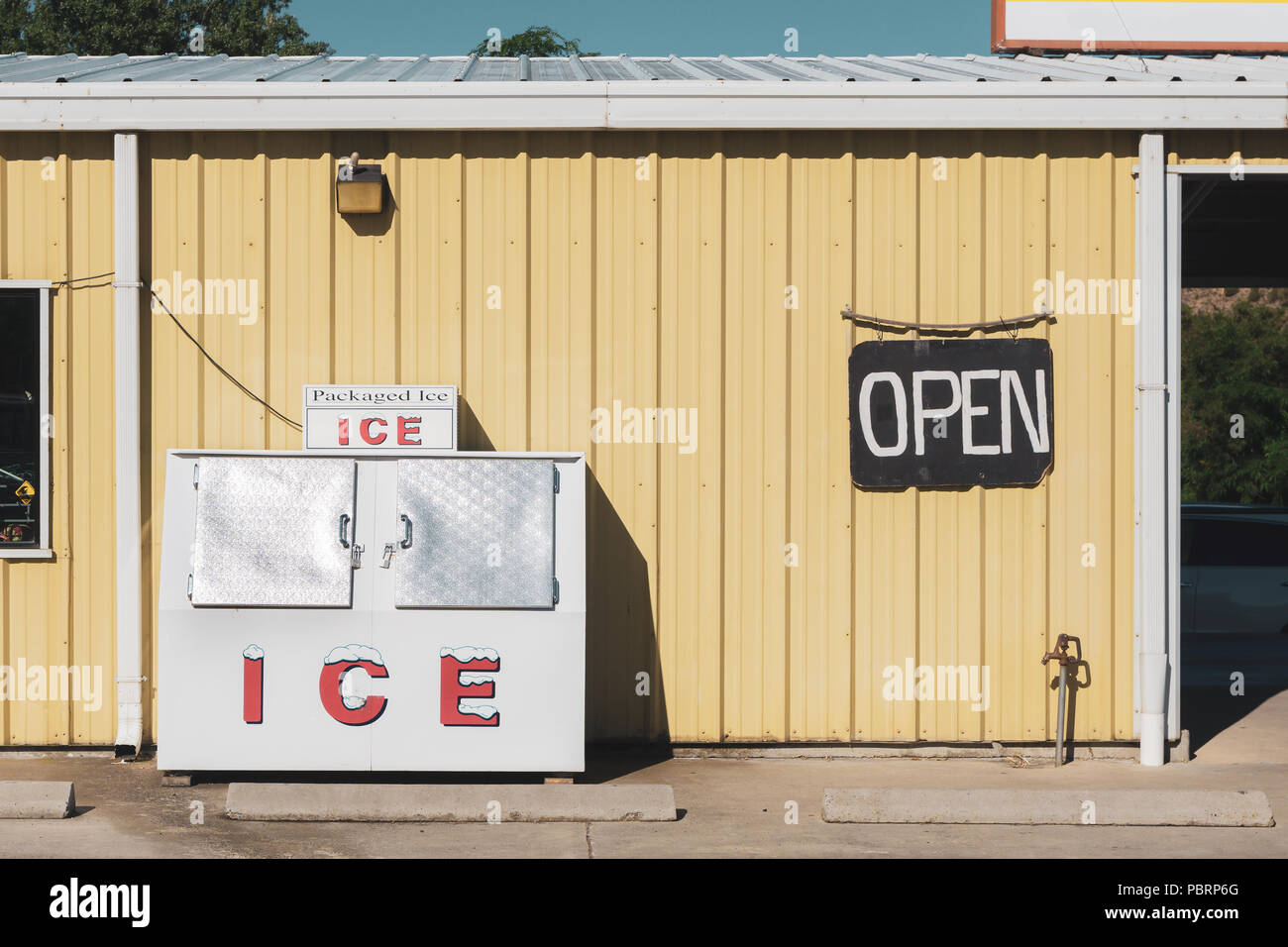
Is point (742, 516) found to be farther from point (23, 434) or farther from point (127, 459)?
point (23, 434)

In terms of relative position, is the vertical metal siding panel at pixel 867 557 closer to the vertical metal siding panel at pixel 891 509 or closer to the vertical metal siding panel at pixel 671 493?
the vertical metal siding panel at pixel 891 509

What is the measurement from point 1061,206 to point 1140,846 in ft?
13.1

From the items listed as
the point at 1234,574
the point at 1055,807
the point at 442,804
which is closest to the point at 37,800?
the point at 442,804

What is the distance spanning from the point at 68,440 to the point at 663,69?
5.29 meters

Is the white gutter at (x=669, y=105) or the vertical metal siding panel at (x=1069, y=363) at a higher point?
the white gutter at (x=669, y=105)

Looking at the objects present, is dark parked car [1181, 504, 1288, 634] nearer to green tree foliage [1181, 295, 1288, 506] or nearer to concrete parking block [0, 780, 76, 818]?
concrete parking block [0, 780, 76, 818]

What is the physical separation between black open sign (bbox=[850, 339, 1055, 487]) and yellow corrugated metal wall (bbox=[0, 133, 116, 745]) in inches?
188

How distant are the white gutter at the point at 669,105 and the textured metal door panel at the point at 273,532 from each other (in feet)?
7.35

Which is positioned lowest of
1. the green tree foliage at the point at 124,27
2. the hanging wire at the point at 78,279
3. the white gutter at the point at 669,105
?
the hanging wire at the point at 78,279

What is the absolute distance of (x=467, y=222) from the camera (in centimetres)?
826

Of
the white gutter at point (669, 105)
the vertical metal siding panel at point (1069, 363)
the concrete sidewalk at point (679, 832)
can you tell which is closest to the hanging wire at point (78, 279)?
the white gutter at point (669, 105)

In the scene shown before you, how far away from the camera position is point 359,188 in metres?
8.11

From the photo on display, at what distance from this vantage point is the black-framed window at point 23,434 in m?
8.20
